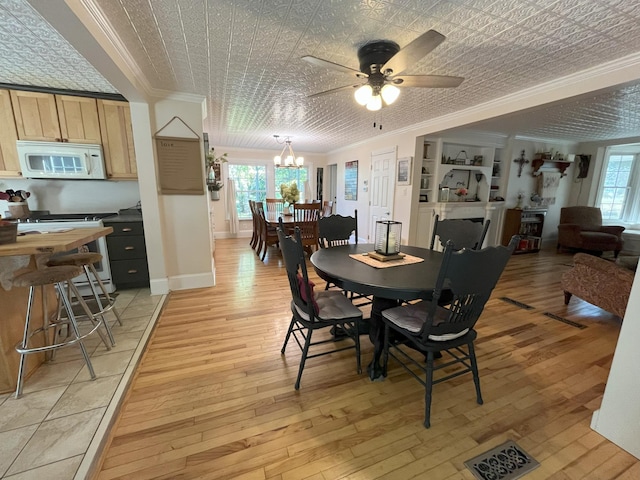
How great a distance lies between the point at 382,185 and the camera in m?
5.15

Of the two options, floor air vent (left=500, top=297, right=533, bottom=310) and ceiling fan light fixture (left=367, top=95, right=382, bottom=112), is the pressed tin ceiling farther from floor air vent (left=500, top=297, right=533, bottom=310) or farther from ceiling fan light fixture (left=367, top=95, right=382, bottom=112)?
floor air vent (left=500, top=297, right=533, bottom=310)

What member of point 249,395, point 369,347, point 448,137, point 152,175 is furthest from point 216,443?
point 448,137

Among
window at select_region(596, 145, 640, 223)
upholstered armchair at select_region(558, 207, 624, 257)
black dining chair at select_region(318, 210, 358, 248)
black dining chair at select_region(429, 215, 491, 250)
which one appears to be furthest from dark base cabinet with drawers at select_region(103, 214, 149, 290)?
window at select_region(596, 145, 640, 223)

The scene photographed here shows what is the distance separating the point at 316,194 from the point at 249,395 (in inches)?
250

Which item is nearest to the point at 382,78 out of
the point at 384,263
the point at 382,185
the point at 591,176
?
the point at 384,263

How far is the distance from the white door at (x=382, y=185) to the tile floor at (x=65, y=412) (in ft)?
13.9

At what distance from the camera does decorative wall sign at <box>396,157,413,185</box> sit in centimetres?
439

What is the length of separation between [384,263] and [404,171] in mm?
3141

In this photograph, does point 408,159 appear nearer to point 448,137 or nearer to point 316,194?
point 448,137

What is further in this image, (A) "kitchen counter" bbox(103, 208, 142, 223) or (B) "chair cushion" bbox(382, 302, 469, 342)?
(A) "kitchen counter" bbox(103, 208, 142, 223)

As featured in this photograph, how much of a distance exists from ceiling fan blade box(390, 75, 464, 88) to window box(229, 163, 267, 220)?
18.1ft

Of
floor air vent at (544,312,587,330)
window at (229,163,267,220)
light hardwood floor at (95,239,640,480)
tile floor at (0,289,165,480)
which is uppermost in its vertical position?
window at (229,163,267,220)

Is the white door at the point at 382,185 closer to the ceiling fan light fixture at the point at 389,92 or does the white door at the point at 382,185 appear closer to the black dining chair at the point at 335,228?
the black dining chair at the point at 335,228

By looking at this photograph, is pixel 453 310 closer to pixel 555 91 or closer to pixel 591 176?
pixel 555 91
